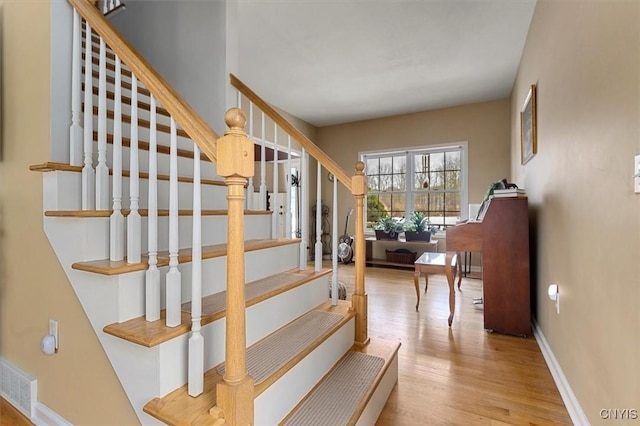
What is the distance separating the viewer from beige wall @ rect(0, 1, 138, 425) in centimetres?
127

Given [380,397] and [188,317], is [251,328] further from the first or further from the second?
[380,397]

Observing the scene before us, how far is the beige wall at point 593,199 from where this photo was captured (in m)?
1.06

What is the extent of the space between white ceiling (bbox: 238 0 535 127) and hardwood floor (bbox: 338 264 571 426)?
2774mm

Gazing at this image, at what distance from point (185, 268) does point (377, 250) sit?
4.79 metres

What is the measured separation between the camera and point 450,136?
533cm

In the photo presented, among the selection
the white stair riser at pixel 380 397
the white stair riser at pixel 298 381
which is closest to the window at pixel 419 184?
the white stair riser at pixel 380 397

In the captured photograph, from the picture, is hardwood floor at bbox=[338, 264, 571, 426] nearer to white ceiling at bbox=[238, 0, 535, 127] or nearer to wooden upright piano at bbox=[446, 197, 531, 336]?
wooden upright piano at bbox=[446, 197, 531, 336]

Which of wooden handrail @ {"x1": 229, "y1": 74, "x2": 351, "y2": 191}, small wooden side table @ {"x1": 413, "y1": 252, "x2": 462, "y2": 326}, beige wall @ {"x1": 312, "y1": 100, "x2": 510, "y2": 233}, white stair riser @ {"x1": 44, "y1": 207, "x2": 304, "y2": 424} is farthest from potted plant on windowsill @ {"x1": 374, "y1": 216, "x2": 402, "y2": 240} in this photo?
white stair riser @ {"x1": 44, "y1": 207, "x2": 304, "y2": 424}

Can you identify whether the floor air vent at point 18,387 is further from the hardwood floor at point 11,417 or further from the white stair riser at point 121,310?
the white stair riser at point 121,310

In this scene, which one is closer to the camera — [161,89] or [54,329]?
[161,89]

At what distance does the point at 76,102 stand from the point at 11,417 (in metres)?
1.55

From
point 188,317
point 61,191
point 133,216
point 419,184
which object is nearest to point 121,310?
point 188,317

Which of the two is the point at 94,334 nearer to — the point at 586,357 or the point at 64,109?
the point at 64,109

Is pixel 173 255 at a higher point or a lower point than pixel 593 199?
lower
